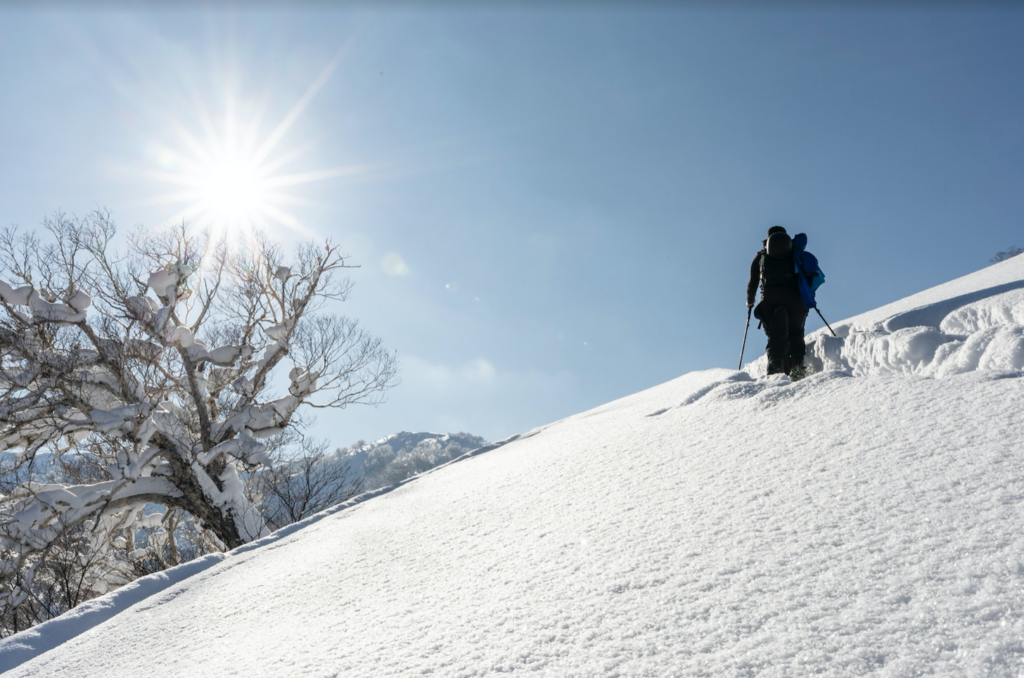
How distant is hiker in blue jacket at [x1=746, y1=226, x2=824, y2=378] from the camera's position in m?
4.77

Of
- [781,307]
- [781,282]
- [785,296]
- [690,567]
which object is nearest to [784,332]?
[781,307]

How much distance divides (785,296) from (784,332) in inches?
13.9

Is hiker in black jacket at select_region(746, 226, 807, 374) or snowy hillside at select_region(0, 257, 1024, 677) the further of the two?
hiker in black jacket at select_region(746, 226, 807, 374)

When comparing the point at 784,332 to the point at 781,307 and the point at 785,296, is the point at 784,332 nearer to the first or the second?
the point at 781,307

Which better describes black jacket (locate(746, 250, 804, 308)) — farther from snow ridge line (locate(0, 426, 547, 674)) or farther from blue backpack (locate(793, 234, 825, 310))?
snow ridge line (locate(0, 426, 547, 674))

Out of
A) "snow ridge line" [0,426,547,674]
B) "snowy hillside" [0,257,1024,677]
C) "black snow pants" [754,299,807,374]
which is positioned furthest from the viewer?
"black snow pants" [754,299,807,374]

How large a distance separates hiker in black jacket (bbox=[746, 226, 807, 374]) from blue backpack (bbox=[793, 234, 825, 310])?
4 centimetres

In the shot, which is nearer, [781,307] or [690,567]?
[690,567]

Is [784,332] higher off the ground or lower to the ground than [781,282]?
lower

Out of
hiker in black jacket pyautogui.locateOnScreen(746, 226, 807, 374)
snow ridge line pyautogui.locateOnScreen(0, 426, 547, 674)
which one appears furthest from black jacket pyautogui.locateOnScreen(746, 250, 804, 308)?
snow ridge line pyautogui.locateOnScreen(0, 426, 547, 674)

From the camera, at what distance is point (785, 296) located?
15.8ft

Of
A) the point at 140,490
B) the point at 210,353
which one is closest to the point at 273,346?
the point at 210,353

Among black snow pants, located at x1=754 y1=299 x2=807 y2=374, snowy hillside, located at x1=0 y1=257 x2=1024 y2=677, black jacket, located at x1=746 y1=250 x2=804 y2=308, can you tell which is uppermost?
black jacket, located at x1=746 y1=250 x2=804 y2=308

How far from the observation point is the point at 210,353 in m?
9.31
